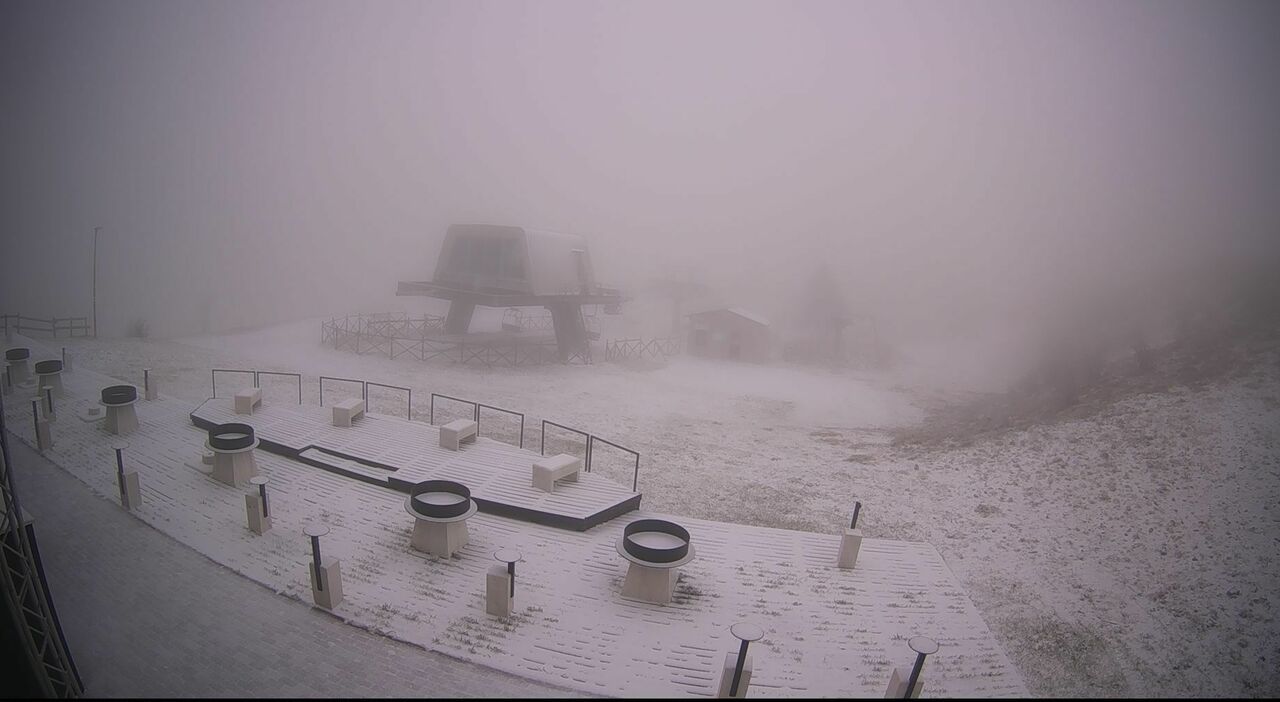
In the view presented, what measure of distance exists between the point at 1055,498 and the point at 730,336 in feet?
87.4

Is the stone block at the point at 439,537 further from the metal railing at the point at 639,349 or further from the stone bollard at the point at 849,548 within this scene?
the metal railing at the point at 639,349

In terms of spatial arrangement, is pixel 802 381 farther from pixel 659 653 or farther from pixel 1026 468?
pixel 659 653

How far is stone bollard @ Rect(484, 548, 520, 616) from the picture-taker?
8508 millimetres

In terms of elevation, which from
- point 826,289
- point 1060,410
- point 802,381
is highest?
point 826,289

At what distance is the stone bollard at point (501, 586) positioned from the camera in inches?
335

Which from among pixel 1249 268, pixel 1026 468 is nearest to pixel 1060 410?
pixel 1026 468

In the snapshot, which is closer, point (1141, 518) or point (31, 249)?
point (1141, 518)

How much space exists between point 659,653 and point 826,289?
39.8 meters

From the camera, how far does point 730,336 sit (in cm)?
3997

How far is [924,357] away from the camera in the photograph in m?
45.4

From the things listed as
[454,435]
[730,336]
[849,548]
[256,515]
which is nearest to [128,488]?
[256,515]

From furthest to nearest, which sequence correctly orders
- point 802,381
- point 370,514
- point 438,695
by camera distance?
point 802,381 → point 370,514 → point 438,695

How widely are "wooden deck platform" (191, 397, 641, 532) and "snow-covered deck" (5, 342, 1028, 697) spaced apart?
39 centimetres

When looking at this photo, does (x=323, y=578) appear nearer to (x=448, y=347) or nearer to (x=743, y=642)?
(x=743, y=642)
